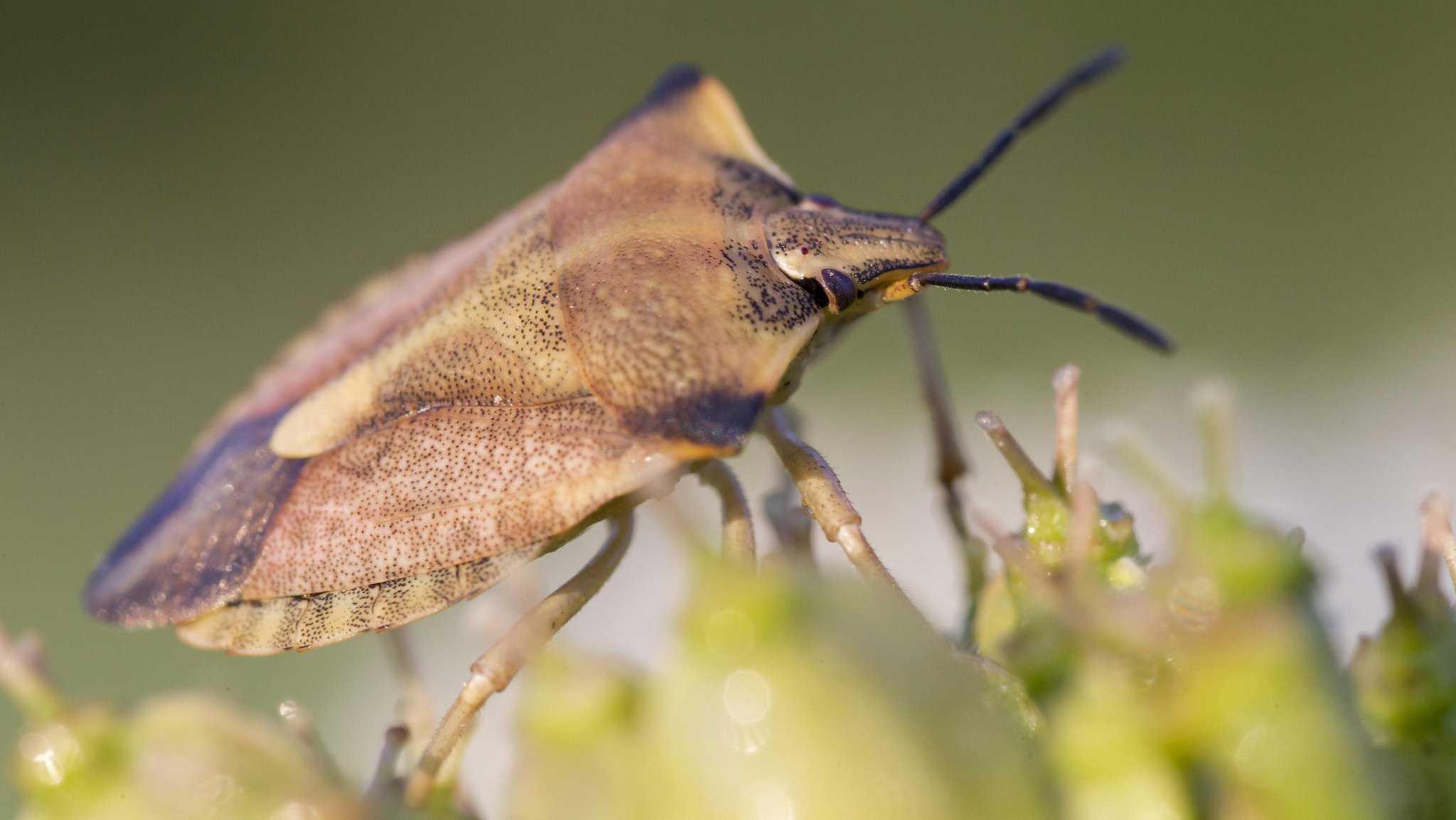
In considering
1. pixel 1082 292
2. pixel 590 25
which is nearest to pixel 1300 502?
pixel 1082 292

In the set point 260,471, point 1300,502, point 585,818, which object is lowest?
point 1300,502

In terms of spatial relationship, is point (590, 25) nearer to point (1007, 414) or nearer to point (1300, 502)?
point (1007, 414)

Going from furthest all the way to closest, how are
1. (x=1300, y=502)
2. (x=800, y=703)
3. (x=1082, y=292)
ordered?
(x=1300, y=502)
(x=1082, y=292)
(x=800, y=703)

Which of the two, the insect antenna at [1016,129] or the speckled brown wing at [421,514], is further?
the insect antenna at [1016,129]

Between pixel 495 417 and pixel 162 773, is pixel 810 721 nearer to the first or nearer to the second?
pixel 162 773

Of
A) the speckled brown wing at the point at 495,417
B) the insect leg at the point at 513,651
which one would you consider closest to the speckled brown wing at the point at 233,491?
the speckled brown wing at the point at 495,417

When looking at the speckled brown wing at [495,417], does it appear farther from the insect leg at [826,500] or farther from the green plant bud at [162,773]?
the green plant bud at [162,773]
